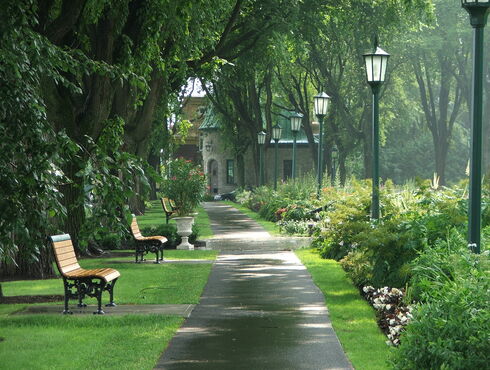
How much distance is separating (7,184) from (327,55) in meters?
41.3

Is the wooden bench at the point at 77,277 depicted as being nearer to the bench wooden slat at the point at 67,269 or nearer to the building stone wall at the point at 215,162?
the bench wooden slat at the point at 67,269

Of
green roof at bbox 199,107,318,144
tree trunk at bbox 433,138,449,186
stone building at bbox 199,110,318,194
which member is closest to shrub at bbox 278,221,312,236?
tree trunk at bbox 433,138,449,186

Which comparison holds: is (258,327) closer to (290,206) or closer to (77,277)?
(77,277)

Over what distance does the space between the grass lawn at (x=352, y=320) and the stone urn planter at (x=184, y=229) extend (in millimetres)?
6457

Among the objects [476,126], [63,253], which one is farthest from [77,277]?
[476,126]

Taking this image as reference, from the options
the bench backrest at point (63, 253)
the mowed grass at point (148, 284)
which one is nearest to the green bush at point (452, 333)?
the bench backrest at point (63, 253)

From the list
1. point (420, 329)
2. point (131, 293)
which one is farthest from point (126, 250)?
point (420, 329)

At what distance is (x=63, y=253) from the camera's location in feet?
39.6

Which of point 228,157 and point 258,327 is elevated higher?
point 228,157

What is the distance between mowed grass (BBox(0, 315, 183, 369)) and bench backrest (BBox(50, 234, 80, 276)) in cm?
75

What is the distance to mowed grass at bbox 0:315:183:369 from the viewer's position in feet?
28.3

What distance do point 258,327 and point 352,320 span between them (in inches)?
53.3

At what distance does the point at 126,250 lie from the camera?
2414 cm

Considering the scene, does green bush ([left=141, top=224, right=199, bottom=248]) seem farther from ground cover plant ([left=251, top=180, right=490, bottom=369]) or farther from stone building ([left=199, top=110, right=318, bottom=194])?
stone building ([left=199, top=110, right=318, bottom=194])
